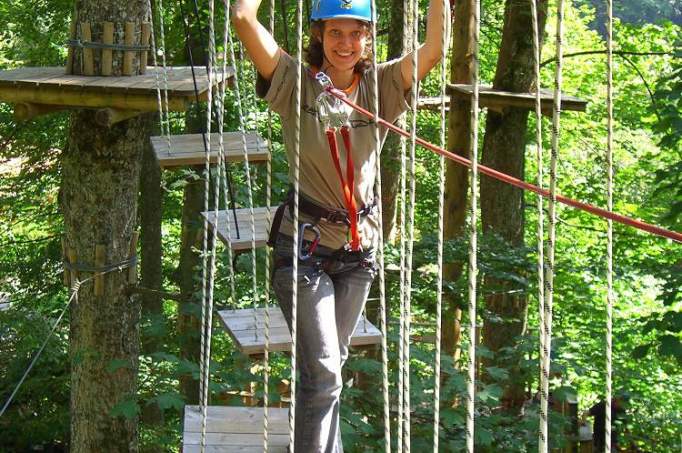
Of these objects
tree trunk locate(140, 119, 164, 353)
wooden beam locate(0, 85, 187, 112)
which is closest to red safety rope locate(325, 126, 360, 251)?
wooden beam locate(0, 85, 187, 112)

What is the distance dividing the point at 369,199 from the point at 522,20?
4.74 m

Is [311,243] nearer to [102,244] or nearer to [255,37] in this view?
[255,37]

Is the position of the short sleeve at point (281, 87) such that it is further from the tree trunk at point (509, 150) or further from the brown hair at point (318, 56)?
the tree trunk at point (509, 150)

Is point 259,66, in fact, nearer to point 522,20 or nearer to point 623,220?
point 623,220

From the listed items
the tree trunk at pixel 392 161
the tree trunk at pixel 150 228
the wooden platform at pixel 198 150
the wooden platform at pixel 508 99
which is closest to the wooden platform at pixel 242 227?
the wooden platform at pixel 198 150

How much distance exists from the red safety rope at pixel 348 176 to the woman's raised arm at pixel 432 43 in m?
0.21

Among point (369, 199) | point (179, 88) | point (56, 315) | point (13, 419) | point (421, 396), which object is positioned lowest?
point (13, 419)

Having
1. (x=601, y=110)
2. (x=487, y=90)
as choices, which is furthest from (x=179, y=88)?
(x=601, y=110)

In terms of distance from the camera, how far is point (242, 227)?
12.0 feet

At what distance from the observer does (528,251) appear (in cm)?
552

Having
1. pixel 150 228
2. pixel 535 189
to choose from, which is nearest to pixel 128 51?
pixel 535 189

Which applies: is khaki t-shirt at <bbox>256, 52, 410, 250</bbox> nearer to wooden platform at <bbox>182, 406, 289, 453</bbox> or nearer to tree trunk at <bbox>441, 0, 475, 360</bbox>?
wooden platform at <bbox>182, 406, 289, 453</bbox>

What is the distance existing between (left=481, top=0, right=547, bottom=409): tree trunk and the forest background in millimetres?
351

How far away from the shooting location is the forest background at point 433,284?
163 inches
